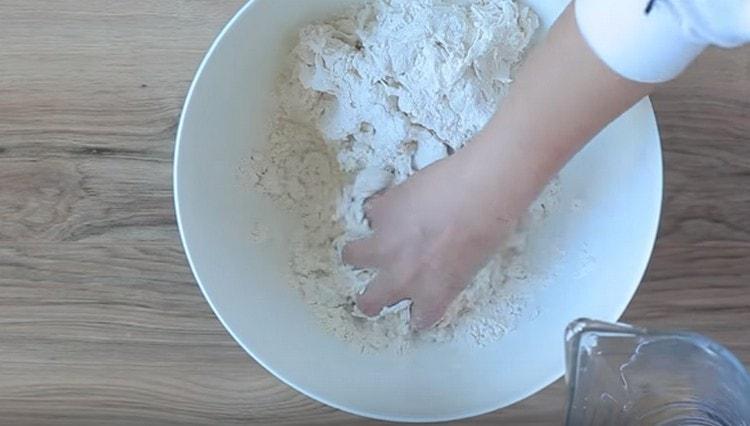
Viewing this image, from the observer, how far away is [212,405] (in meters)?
0.83

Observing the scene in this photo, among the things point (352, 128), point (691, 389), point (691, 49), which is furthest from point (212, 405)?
point (691, 49)

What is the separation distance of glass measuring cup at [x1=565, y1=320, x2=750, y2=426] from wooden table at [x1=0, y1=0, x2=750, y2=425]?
0.17m

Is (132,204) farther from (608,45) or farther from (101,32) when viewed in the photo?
(608,45)

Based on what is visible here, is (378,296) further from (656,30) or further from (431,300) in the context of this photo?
(656,30)

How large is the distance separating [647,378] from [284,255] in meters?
0.29

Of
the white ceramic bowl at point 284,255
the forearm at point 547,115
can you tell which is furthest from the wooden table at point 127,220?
the forearm at point 547,115

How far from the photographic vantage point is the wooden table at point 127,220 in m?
0.82

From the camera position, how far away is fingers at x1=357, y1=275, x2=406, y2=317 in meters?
0.74

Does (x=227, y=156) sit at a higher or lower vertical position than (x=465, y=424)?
higher

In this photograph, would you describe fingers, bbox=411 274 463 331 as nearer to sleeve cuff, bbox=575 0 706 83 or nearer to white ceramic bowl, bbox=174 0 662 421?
white ceramic bowl, bbox=174 0 662 421

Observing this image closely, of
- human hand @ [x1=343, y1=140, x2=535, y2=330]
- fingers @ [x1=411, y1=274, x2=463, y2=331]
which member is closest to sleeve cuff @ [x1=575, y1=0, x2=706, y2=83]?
human hand @ [x1=343, y1=140, x2=535, y2=330]

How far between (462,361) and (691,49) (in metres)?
0.32

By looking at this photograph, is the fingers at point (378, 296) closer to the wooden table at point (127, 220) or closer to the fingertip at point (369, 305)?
the fingertip at point (369, 305)

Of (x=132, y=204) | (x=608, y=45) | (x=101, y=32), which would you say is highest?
(x=608, y=45)
